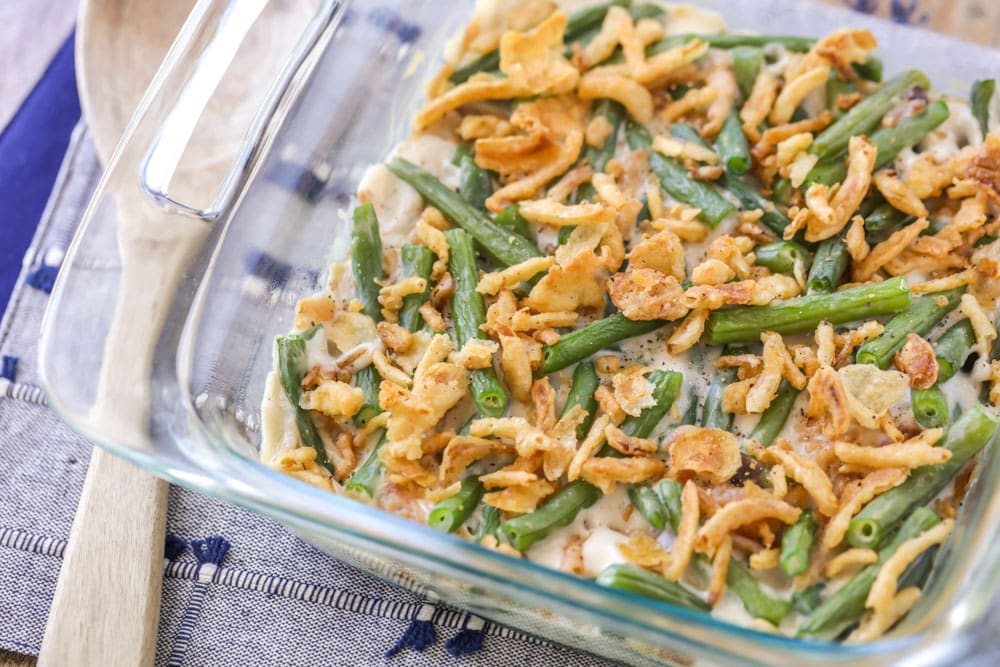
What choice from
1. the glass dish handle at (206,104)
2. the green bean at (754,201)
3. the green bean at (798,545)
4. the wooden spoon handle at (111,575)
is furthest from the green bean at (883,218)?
the wooden spoon handle at (111,575)

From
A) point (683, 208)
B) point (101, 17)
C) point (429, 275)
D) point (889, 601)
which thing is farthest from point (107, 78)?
point (889, 601)

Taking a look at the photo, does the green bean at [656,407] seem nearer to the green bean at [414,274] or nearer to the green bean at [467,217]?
the green bean at [467,217]

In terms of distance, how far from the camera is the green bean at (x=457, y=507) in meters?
2.12

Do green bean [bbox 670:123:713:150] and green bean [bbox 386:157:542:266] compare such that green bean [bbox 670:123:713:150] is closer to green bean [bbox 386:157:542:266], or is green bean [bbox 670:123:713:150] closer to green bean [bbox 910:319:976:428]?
green bean [bbox 386:157:542:266]

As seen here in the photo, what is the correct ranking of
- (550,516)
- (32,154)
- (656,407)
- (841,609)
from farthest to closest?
(32,154), (656,407), (550,516), (841,609)

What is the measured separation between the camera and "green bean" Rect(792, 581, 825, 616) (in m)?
1.98

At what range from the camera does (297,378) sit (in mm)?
2410

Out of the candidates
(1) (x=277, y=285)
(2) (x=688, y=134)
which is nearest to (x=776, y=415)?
(2) (x=688, y=134)

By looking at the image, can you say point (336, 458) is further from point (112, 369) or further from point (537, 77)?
point (537, 77)

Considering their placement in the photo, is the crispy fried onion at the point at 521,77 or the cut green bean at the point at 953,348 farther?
the crispy fried onion at the point at 521,77

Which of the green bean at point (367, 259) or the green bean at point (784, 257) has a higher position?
the green bean at point (784, 257)

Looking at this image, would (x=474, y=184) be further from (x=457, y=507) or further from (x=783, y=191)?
(x=457, y=507)

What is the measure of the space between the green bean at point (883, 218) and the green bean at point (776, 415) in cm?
53

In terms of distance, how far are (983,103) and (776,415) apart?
115 cm
